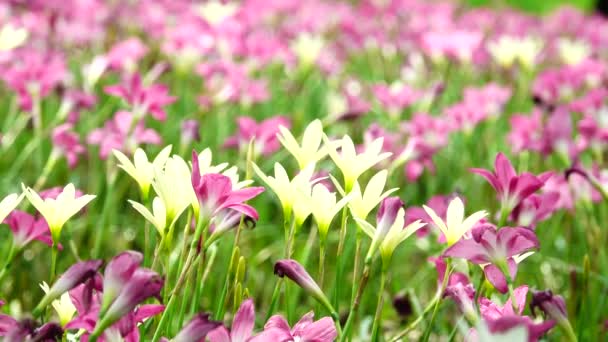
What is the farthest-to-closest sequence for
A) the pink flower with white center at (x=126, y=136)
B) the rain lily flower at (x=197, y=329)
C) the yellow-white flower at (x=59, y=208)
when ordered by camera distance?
1. the pink flower with white center at (x=126, y=136)
2. the yellow-white flower at (x=59, y=208)
3. the rain lily flower at (x=197, y=329)

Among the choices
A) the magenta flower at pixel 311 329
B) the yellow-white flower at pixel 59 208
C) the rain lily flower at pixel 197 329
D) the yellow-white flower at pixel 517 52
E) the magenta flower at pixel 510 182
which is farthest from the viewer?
the yellow-white flower at pixel 517 52

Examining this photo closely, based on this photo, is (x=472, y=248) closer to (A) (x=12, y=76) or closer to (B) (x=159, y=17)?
(A) (x=12, y=76)

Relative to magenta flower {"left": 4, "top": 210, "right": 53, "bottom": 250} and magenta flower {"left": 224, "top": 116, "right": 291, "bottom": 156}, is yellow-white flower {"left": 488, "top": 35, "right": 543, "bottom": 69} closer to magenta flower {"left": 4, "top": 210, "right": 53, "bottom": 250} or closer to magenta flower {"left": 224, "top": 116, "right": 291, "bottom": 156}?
magenta flower {"left": 224, "top": 116, "right": 291, "bottom": 156}

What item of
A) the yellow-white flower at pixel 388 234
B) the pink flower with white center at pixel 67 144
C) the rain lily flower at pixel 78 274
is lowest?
the pink flower with white center at pixel 67 144

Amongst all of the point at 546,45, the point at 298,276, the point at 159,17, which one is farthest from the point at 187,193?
the point at 546,45

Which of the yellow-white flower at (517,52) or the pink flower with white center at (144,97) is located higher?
the pink flower with white center at (144,97)

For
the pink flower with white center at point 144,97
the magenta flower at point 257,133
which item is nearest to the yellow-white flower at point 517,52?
the magenta flower at point 257,133

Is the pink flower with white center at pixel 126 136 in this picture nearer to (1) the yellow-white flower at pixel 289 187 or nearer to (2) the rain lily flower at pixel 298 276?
(1) the yellow-white flower at pixel 289 187
